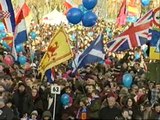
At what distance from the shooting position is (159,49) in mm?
13930

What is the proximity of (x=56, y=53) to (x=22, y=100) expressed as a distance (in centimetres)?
182

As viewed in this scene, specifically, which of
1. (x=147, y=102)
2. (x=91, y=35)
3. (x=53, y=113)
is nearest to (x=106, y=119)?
(x=53, y=113)

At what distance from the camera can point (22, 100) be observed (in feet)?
44.7

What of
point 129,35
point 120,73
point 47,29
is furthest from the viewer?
point 47,29

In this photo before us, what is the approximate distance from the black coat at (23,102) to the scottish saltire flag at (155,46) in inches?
118

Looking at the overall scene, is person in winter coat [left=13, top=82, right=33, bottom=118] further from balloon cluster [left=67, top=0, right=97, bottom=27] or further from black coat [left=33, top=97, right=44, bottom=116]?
balloon cluster [left=67, top=0, right=97, bottom=27]

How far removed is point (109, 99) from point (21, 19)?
21.0ft

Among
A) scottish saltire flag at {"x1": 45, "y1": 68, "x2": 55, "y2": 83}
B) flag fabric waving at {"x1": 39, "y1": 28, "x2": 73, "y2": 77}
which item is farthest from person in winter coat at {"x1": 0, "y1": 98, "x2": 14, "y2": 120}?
scottish saltire flag at {"x1": 45, "y1": 68, "x2": 55, "y2": 83}

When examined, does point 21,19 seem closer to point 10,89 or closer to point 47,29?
point 10,89

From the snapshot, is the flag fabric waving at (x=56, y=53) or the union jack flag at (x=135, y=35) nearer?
the flag fabric waving at (x=56, y=53)

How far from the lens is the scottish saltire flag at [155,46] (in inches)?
545

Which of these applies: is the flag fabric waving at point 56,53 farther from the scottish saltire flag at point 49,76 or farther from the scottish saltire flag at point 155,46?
the scottish saltire flag at point 155,46

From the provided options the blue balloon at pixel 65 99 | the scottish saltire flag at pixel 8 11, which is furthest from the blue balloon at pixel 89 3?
the blue balloon at pixel 65 99

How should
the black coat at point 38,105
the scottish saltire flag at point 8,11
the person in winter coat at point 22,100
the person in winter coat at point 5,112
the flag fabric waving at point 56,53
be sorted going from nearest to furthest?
the person in winter coat at point 5,112
the person in winter coat at point 22,100
the black coat at point 38,105
the flag fabric waving at point 56,53
the scottish saltire flag at point 8,11
